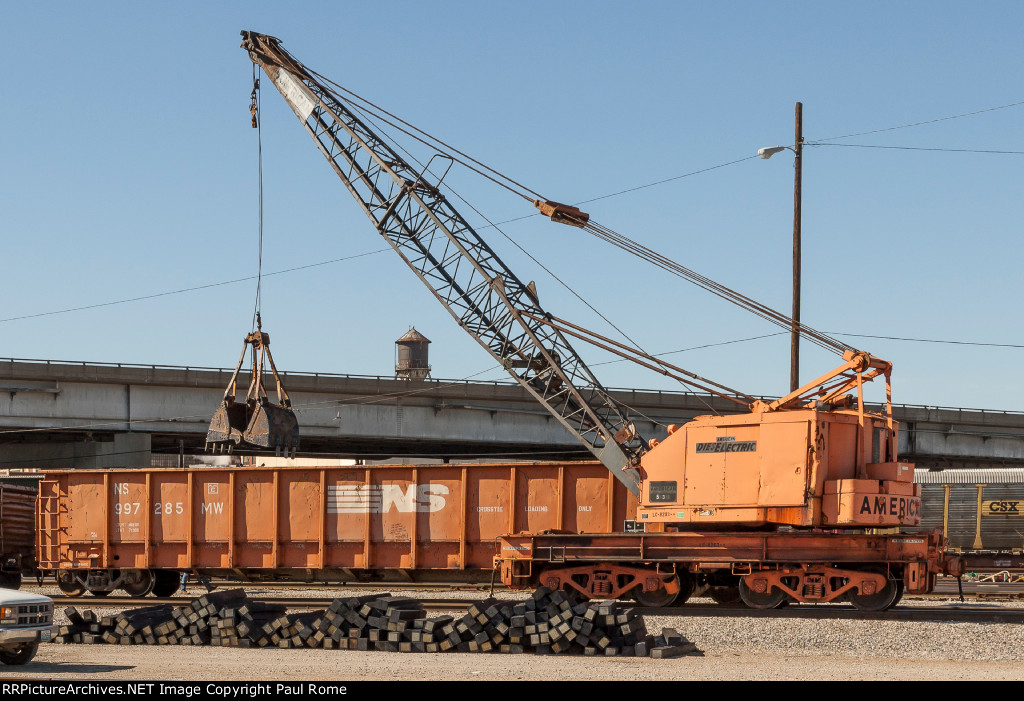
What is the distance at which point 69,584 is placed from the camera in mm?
27797

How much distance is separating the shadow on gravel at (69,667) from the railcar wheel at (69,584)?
14.3 m

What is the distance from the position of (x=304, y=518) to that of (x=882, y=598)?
12321mm

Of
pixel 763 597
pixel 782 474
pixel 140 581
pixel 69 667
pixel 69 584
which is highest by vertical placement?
pixel 782 474

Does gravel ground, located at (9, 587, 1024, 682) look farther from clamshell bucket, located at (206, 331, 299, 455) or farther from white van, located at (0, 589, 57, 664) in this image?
clamshell bucket, located at (206, 331, 299, 455)

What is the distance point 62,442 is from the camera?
186 feet

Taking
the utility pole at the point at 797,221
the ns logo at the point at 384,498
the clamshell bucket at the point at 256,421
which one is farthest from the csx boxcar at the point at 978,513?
the clamshell bucket at the point at 256,421

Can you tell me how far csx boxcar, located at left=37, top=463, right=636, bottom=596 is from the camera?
24.3 metres

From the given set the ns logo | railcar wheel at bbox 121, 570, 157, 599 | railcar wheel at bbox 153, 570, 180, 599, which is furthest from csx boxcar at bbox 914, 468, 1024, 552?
railcar wheel at bbox 121, 570, 157, 599

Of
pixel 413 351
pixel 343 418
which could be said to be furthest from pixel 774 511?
pixel 413 351

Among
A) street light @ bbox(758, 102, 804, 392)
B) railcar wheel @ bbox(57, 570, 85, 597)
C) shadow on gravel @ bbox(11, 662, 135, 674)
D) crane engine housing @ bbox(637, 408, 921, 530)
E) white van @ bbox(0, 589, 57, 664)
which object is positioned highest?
street light @ bbox(758, 102, 804, 392)

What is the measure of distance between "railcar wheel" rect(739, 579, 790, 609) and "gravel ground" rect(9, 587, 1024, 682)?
262 cm

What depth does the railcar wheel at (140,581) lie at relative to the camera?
2727 centimetres

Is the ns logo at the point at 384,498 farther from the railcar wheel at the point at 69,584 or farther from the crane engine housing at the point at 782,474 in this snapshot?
the railcar wheel at the point at 69,584

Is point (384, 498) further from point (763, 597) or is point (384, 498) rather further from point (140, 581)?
point (763, 597)
